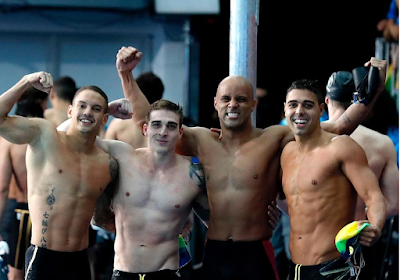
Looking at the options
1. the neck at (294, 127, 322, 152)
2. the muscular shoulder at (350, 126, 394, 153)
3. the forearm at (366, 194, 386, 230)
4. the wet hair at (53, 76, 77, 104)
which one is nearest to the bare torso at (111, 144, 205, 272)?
the neck at (294, 127, 322, 152)

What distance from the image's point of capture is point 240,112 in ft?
17.0

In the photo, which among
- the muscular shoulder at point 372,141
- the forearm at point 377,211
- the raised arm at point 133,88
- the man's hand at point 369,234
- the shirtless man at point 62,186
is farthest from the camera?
the muscular shoulder at point 372,141

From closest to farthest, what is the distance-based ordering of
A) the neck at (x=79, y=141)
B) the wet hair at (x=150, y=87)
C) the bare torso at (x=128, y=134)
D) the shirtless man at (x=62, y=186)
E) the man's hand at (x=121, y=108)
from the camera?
the shirtless man at (x=62, y=186) < the neck at (x=79, y=141) < the man's hand at (x=121, y=108) < the wet hair at (x=150, y=87) < the bare torso at (x=128, y=134)

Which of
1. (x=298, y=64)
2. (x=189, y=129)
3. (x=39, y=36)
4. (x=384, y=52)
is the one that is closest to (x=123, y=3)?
(x=39, y=36)

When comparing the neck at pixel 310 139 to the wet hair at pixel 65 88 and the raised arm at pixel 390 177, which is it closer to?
the raised arm at pixel 390 177

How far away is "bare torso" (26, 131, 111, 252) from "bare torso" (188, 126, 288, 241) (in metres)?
0.74

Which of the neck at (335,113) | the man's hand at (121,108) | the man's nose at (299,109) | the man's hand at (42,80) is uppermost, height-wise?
the man's hand at (42,80)

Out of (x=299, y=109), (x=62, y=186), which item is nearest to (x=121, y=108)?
(x=62, y=186)

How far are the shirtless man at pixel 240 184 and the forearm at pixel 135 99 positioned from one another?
204mm

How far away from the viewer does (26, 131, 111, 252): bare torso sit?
504 centimetres

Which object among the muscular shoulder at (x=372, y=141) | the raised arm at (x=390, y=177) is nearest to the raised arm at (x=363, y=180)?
the muscular shoulder at (x=372, y=141)

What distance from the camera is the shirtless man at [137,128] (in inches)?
269

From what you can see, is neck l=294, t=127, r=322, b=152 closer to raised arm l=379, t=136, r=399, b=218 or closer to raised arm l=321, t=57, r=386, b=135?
raised arm l=321, t=57, r=386, b=135

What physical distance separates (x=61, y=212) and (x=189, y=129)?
1.08 meters
